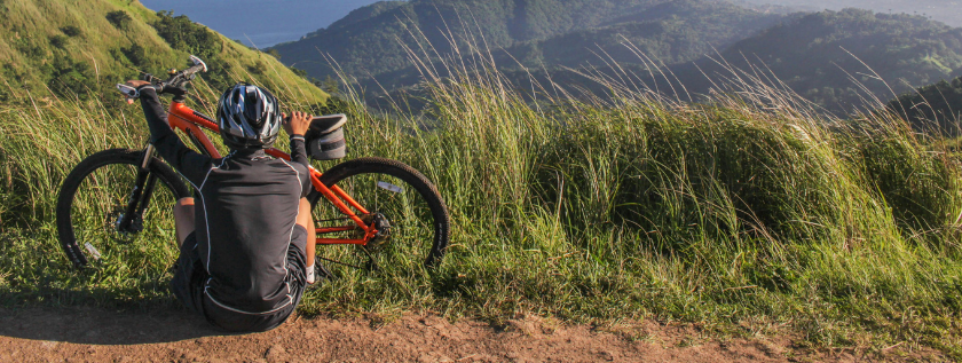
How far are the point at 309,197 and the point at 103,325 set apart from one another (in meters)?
1.13

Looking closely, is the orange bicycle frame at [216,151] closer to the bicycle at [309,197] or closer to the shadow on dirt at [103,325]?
the bicycle at [309,197]

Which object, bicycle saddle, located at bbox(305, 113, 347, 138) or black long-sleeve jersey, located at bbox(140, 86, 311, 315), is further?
bicycle saddle, located at bbox(305, 113, 347, 138)

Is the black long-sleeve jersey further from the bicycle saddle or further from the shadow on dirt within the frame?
the bicycle saddle

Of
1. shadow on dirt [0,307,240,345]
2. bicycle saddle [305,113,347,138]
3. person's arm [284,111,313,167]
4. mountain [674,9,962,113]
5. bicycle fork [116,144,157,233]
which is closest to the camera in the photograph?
shadow on dirt [0,307,240,345]

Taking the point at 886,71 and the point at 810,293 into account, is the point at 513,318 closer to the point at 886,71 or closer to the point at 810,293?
the point at 810,293

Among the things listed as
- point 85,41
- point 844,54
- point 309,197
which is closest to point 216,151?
point 309,197

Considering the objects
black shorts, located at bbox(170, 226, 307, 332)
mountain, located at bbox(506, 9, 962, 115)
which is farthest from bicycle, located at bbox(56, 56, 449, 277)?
mountain, located at bbox(506, 9, 962, 115)

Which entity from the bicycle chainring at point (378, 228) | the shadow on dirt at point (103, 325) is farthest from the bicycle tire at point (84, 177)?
the bicycle chainring at point (378, 228)

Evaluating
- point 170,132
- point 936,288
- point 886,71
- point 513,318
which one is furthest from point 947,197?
point 886,71

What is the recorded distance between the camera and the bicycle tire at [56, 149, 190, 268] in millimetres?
3031

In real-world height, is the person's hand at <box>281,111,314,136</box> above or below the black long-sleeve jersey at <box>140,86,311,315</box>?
above

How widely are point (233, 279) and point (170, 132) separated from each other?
87cm

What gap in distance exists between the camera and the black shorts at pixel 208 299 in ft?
7.46

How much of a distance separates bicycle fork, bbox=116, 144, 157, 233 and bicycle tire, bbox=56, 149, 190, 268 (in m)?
0.08
